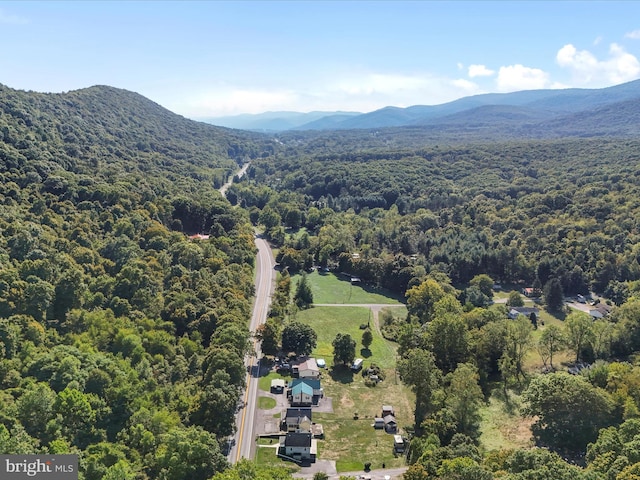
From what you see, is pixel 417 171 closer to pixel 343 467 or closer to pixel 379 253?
pixel 379 253

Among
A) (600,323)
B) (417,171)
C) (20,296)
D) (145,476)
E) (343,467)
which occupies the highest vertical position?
(417,171)

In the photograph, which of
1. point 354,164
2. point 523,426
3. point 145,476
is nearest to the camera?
point 145,476

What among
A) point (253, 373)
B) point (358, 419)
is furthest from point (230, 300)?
point (358, 419)

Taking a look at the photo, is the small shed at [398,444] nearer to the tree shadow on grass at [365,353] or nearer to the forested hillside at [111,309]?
the forested hillside at [111,309]

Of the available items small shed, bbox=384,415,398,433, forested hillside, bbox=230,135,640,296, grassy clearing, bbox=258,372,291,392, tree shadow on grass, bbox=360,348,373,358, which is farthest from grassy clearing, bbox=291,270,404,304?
small shed, bbox=384,415,398,433

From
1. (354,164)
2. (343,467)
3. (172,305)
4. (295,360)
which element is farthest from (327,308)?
(354,164)

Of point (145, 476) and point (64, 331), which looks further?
point (64, 331)

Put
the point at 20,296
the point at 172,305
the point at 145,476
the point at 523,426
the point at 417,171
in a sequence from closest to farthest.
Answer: the point at 145,476
the point at 523,426
the point at 20,296
the point at 172,305
the point at 417,171
